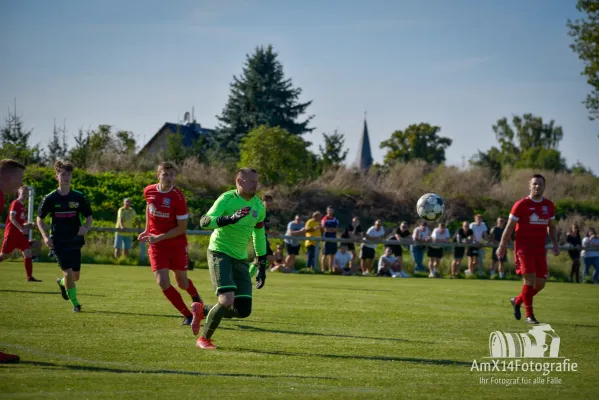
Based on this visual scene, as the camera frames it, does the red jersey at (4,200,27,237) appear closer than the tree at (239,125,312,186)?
Yes

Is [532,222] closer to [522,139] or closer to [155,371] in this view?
[155,371]

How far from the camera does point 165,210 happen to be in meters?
10.5

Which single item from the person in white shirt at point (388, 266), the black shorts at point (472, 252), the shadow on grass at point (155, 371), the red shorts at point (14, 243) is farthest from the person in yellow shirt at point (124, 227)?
the shadow on grass at point (155, 371)

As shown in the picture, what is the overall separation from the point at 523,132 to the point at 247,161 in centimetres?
6585

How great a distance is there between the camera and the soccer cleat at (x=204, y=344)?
8.70 metres

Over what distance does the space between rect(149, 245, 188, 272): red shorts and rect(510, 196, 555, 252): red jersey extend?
556cm

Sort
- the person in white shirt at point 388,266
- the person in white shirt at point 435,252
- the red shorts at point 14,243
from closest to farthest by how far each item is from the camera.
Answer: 1. the red shorts at point 14,243
2. the person in white shirt at point 388,266
3. the person in white shirt at point 435,252

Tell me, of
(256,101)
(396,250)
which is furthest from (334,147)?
A: (396,250)

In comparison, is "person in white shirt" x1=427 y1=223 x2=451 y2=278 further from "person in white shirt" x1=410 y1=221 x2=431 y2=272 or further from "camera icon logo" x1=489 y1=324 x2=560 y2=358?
"camera icon logo" x1=489 y1=324 x2=560 y2=358

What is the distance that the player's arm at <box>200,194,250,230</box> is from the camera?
27.4ft

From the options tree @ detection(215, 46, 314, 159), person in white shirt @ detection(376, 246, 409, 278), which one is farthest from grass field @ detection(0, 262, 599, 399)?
tree @ detection(215, 46, 314, 159)

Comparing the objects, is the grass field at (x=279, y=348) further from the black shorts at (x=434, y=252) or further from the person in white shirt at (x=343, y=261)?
the black shorts at (x=434, y=252)

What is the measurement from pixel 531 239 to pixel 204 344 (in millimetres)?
6321

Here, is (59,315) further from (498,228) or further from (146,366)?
(498,228)
